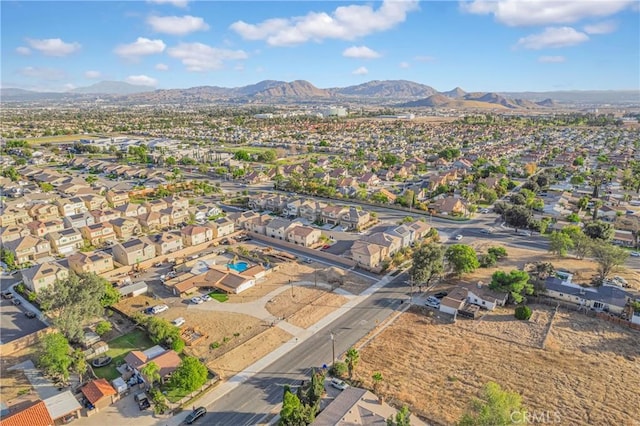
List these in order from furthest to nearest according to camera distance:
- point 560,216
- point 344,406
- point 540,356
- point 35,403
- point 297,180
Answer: point 297,180
point 560,216
point 540,356
point 35,403
point 344,406

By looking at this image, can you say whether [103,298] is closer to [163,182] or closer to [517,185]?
[163,182]

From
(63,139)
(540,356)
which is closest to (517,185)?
(540,356)

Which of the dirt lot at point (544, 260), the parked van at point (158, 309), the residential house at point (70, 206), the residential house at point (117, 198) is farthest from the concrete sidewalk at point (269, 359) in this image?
the residential house at point (117, 198)

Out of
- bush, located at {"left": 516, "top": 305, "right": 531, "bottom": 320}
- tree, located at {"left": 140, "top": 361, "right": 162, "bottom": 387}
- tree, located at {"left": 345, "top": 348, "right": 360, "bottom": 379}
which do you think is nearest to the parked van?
tree, located at {"left": 140, "top": 361, "right": 162, "bottom": 387}

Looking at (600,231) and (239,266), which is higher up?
(600,231)

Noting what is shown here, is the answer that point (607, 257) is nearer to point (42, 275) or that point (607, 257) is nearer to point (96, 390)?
point (96, 390)

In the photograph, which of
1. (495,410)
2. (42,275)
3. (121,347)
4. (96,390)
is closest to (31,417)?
(96,390)

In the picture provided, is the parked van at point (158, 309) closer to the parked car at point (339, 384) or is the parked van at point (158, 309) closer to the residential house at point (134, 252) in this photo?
the residential house at point (134, 252)
